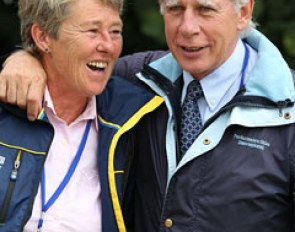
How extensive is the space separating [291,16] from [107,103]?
1888 millimetres

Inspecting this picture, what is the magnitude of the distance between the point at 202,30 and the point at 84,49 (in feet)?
1.63

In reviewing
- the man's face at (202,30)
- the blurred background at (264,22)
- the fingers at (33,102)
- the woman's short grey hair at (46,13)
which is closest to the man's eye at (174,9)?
the man's face at (202,30)

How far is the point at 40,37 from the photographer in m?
3.15

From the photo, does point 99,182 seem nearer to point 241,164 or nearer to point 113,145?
point 113,145

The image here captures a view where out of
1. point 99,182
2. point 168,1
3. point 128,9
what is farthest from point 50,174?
point 128,9

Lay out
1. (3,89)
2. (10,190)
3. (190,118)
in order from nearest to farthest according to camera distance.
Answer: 1. (10,190)
2. (3,89)
3. (190,118)

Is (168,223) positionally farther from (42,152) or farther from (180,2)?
(180,2)

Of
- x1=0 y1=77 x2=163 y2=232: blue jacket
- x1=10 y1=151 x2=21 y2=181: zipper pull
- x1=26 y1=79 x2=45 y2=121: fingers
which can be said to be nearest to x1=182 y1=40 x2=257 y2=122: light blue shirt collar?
x1=0 y1=77 x2=163 y2=232: blue jacket

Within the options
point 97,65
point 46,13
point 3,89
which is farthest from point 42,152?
point 46,13

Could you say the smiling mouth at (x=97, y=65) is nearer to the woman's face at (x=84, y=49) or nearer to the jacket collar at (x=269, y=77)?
the woman's face at (x=84, y=49)

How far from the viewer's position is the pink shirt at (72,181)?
3.01m

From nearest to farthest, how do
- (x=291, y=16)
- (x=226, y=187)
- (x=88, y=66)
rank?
1. (x=226, y=187)
2. (x=88, y=66)
3. (x=291, y=16)

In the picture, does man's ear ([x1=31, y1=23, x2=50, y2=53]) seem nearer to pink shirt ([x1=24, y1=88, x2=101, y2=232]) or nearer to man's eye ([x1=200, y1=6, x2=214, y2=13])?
pink shirt ([x1=24, y1=88, x2=101, y2=232])

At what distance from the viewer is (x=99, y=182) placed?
10.3ft
